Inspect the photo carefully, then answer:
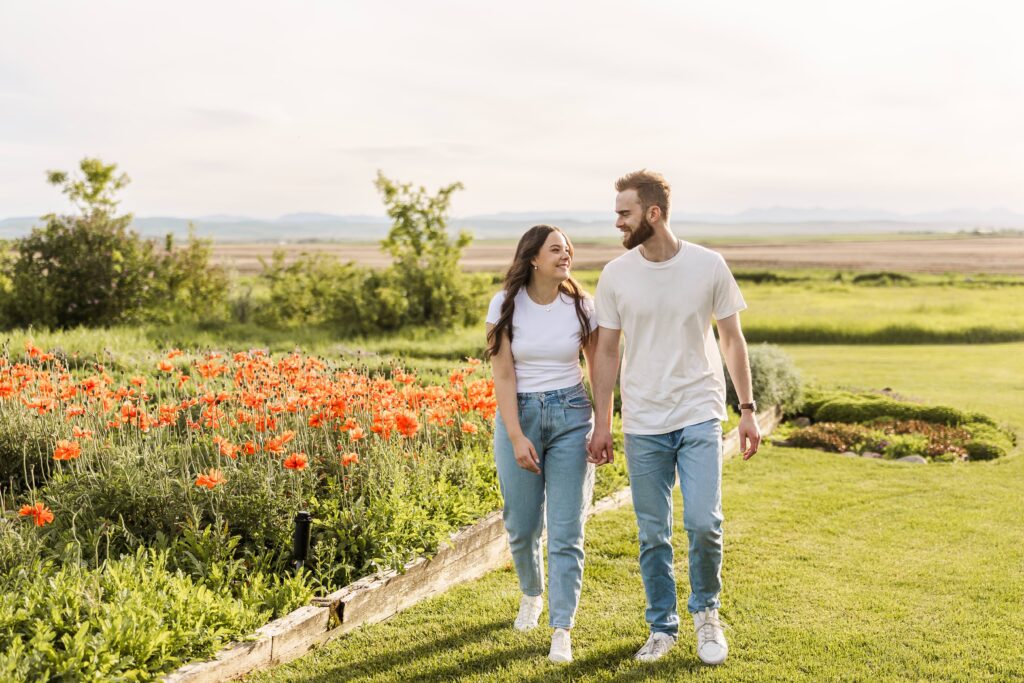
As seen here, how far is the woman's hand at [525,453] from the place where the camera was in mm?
4297

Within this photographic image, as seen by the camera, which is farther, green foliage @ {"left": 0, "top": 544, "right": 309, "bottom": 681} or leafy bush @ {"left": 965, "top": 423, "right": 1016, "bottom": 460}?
leafy bush @ {"left": 965, "top": 423, "right": 1016, "bottom": 460}

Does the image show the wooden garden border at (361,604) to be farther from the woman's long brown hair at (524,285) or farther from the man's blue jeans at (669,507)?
the woman's long brown hair at (524,285)

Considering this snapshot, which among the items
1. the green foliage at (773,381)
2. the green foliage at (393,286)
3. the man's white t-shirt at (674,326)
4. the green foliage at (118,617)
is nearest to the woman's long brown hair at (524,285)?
the man's white t-shirt at (674,326)

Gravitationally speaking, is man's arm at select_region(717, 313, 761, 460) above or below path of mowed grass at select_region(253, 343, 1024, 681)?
above

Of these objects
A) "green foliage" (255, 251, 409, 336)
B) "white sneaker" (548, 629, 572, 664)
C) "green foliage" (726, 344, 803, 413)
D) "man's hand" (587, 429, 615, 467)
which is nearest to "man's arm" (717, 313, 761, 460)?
"man's hand" (587, 429, 615, 467)

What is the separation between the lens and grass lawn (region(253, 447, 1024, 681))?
4.42 metres

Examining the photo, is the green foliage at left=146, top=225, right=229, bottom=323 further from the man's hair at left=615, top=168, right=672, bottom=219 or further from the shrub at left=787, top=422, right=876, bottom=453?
the man's hair at left=615, top=168, right=672, bottom=219

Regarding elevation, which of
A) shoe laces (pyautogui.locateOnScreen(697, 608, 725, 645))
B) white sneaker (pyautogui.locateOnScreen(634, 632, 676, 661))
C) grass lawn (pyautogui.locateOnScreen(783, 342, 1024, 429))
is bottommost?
grass lawn (pyautogui.locateOnScreen(783, 342, 1024, 429))

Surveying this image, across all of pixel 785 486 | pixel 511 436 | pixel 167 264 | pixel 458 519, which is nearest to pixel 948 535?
pixel 785 486

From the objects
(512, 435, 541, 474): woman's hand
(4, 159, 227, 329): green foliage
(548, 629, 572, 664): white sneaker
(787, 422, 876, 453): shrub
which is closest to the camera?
(512, 435, 541, 474): woman's hand

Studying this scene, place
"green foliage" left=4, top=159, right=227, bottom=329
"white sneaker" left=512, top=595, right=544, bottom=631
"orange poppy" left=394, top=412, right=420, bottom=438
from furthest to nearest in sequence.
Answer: "green foliage" left=4, top=159, right=227, bottom=329
"orange poppy" left=394, top=412, right=420, bottom=438
"white sneaker" left=512, top=595, right=544, bottom=631

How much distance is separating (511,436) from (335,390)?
2.50 meters

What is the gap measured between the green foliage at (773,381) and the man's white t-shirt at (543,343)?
7.19 meters

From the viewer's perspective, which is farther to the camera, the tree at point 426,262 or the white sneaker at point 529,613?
the tree at point 426,262
